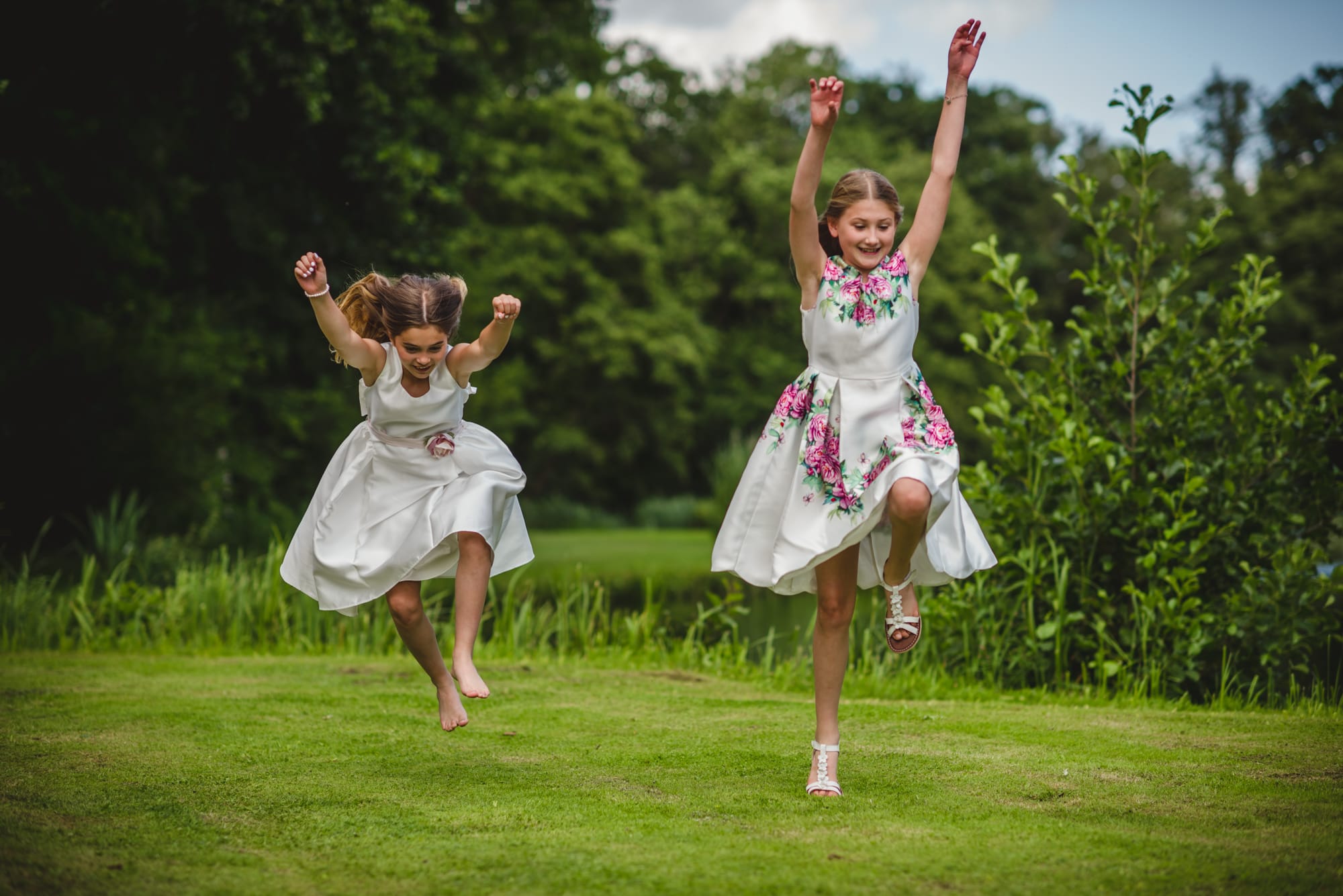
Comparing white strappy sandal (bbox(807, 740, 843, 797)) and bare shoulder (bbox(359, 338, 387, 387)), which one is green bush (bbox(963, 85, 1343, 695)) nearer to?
white strappy sandal (bbox(807, 740, 843, 797))

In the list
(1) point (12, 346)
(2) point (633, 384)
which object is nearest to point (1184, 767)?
(1) point (12, 346)

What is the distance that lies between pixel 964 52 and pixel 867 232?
795 millimetres

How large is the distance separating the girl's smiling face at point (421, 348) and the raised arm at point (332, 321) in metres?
0.12

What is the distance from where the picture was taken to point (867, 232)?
406 centimetres

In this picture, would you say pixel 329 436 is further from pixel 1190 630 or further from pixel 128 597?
pixel 1190 630

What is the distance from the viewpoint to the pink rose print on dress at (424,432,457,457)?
466 cm

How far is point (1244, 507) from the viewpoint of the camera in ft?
21.8

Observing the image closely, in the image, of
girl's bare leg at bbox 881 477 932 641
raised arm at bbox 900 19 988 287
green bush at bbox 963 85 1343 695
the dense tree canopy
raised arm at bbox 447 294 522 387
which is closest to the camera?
girl's bare leg at bbox 881 477 932 641

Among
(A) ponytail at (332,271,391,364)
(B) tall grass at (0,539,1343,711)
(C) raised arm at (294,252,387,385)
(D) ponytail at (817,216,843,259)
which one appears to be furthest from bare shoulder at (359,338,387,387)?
(B) tall grass at (0,539,1343,711)

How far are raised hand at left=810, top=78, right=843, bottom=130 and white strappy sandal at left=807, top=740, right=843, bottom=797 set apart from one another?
201 centimetres

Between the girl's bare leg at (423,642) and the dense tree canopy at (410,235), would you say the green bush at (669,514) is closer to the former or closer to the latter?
the dense tree canopy at (410,235)

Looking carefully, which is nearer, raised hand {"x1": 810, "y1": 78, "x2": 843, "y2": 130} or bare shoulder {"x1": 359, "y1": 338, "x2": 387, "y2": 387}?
raised hand {"x1": 810, "y1": 78, "x2": 843, "y2": 130}

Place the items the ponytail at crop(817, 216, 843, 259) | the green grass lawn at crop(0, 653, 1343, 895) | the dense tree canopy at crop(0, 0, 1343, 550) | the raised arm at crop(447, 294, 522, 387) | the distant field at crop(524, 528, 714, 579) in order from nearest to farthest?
1. the green grass lawn at crop(0, 653, 1343, 895)
2. the ponytail at crop(817, 216, 843, 259)
3. the raised arm at crop(447, 294, 522, 387)
4. the dense tree canopy at crop(0, 0, 1343, 550)
5. the distant field at crop(524, 528, 714, 579)

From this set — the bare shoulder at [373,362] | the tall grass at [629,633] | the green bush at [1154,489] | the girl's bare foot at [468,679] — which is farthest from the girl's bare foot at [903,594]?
the green bush at [1154,489]
